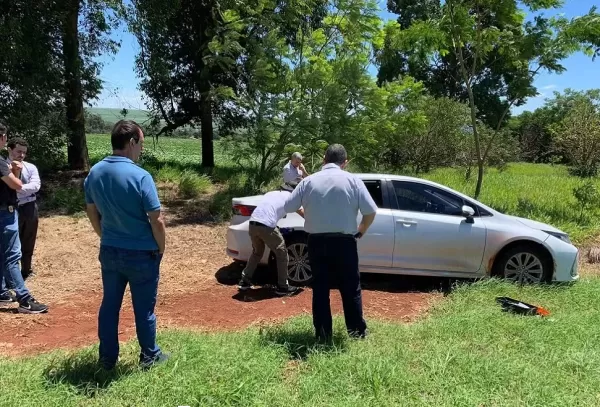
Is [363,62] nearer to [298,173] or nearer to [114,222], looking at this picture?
[298,173]

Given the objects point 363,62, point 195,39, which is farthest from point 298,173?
point 195,39

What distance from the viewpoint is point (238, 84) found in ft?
46.5

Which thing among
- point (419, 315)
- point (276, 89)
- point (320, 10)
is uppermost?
point (320, 10)

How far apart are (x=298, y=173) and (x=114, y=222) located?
6.44m

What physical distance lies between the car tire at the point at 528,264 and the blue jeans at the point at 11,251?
18.9ft

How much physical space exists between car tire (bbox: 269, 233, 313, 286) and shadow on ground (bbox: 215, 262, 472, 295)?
1.36 ft

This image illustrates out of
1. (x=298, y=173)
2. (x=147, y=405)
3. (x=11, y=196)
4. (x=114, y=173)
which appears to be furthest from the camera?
(x=298, y=173)

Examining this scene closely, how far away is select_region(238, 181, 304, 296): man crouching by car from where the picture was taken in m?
6.62

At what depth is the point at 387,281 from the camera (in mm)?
7711

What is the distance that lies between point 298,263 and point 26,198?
3.51 m

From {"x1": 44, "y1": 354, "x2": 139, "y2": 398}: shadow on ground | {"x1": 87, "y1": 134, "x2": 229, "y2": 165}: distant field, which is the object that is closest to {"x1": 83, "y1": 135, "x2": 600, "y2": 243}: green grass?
{"x1": 87, "y1": 134, "x2": 229, "y2": 165}: distant field

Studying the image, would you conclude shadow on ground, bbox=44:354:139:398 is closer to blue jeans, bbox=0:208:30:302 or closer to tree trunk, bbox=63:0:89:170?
blue jeans, bbox=0:208:30:302

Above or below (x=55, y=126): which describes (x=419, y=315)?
below

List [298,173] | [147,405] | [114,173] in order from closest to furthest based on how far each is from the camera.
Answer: [147,405] → [114,173] → [298,173]
